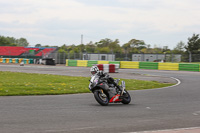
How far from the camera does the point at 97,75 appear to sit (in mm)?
10078

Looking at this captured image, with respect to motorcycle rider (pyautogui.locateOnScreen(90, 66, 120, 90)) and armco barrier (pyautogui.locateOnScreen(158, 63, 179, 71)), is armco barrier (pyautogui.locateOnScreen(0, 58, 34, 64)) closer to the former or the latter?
armco barrier (pyautogui.locateOnScreen(158, 63, 179, 71))

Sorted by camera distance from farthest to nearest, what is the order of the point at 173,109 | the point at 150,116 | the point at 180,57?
the point at 180,57 < the point at 173,109 < the point at 150,116

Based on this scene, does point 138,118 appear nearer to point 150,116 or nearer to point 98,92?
point 150,116

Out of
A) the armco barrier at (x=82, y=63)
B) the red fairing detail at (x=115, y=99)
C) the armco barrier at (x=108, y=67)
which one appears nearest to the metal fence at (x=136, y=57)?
the armco barrier at (x=82, y=63)

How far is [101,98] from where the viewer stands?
9969mm

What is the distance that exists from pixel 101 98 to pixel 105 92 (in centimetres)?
27

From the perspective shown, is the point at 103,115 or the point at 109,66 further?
the point at 109,66

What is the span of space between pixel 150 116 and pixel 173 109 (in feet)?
5.24

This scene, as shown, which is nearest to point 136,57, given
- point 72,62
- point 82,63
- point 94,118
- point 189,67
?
point 82,63

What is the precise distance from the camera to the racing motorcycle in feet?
32.5

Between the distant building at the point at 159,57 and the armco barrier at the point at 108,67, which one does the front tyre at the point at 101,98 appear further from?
the distant building at the point at 159,57

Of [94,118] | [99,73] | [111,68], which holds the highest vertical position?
[99,73]

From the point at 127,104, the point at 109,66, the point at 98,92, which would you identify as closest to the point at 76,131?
the point at 98,92

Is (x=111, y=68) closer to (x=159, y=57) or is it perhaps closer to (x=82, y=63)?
(x=82, y=63)
